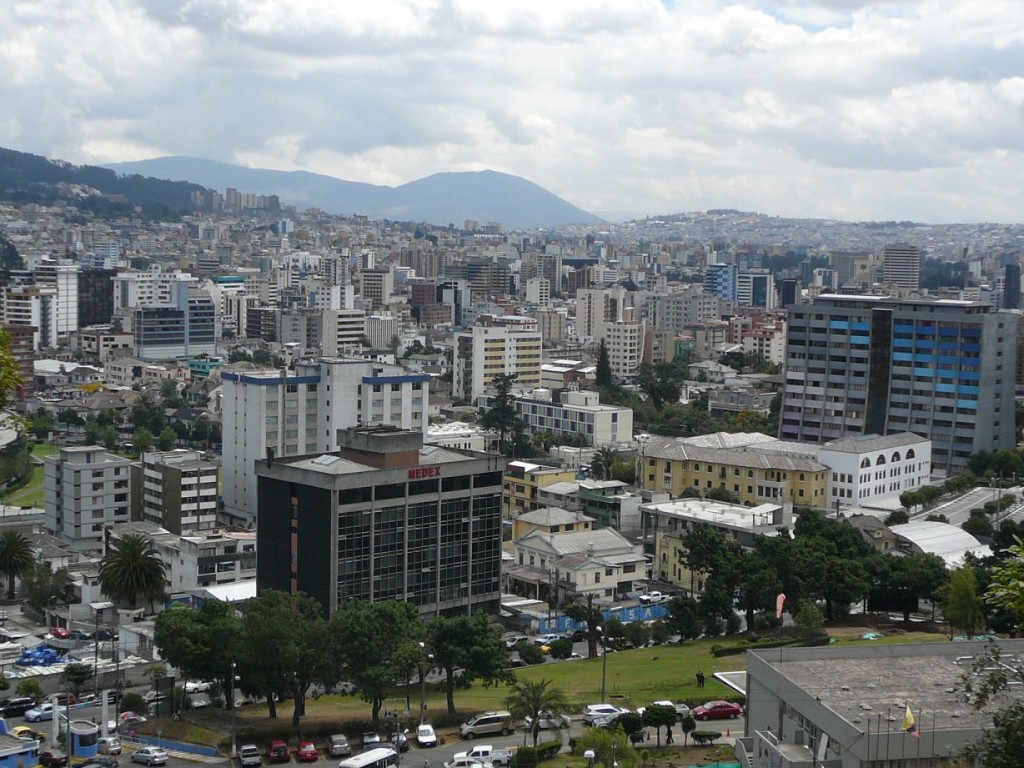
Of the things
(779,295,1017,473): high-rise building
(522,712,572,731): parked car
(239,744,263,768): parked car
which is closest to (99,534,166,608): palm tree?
(239,744,263,768): parked car

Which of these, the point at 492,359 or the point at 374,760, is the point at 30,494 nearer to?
the point at 492,359

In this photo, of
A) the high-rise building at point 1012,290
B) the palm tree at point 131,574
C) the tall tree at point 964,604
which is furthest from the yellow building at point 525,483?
the high-rise building at point 1012,290

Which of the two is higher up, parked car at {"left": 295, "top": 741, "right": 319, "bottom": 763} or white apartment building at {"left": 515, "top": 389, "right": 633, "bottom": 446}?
white apartment building at {"left": 515, "top": 389, "right": 633, "bottom": 446}

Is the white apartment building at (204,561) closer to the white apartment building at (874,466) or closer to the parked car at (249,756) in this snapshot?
the parked car at (249,756)

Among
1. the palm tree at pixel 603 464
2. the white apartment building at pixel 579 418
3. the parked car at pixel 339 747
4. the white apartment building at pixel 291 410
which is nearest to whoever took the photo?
the parked car at pixel 339 747

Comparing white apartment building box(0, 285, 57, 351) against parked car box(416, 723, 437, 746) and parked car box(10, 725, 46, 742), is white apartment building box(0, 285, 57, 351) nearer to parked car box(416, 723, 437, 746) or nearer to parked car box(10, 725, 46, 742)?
parked car box(10, 725, 46, 742)

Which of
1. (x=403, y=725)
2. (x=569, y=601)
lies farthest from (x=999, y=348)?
(x=403, y=725)

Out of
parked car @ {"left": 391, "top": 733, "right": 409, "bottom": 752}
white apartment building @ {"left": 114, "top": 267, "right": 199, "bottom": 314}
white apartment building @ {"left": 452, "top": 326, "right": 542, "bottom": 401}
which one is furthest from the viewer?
white apartment building @ {"left": 114, "top": 267, "right": 199, "bottom": 314}
